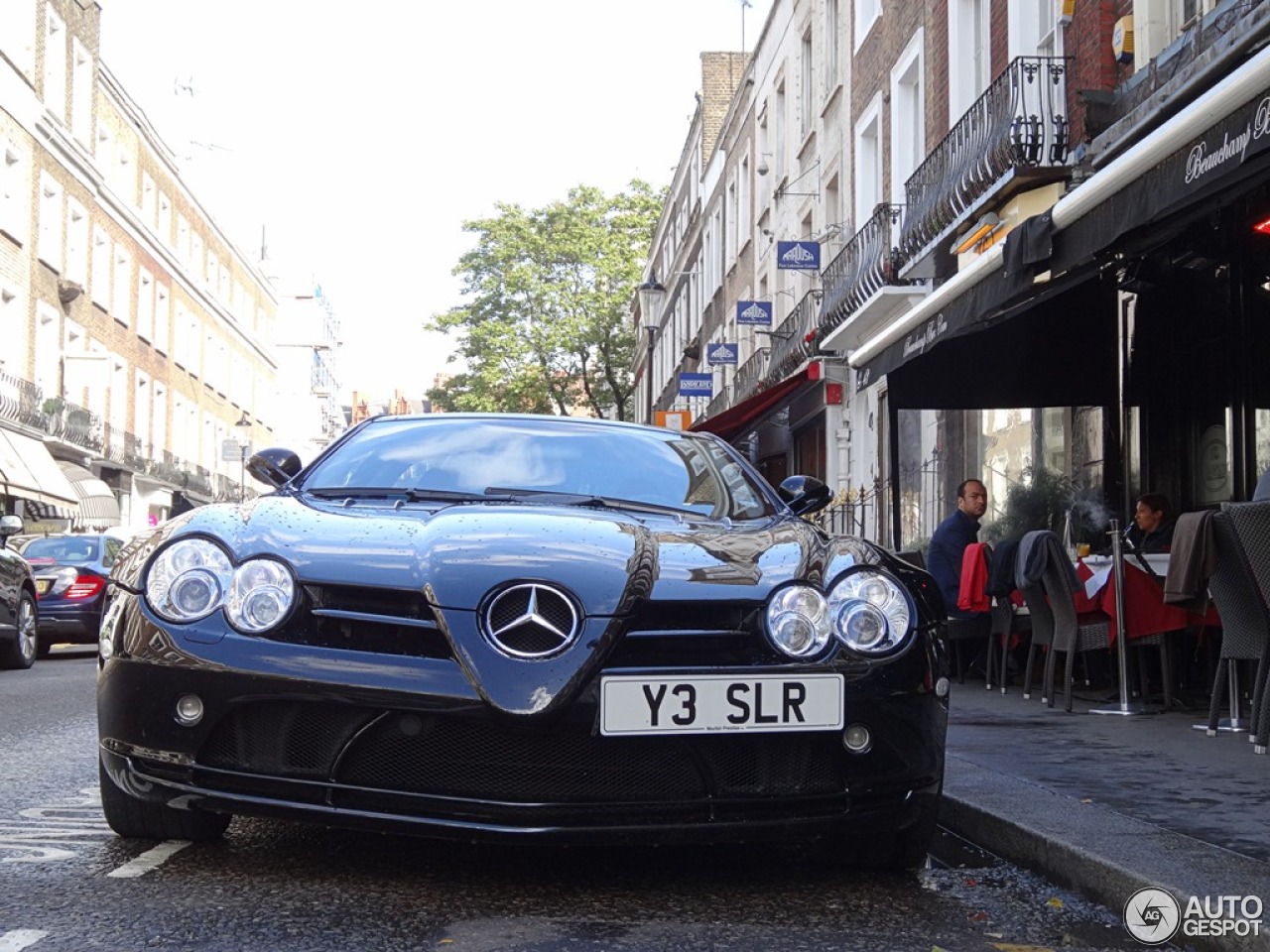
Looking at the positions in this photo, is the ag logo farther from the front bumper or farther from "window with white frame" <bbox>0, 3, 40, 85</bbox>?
"window with white frame" <bbox>0, 3, 40, 85</bbox>

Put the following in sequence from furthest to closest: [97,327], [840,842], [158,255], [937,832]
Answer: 1. [158,255]
2. [97,327]
3. [937,832]
4. [840,842]

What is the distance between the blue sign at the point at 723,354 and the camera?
33406 mm

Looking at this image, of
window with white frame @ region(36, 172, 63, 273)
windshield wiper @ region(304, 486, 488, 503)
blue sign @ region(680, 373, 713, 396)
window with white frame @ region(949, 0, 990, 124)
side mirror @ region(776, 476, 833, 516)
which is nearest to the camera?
windshield wiper @ region(304, 486, 488, 503)

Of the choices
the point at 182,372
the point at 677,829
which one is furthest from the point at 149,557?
the point at 182,372

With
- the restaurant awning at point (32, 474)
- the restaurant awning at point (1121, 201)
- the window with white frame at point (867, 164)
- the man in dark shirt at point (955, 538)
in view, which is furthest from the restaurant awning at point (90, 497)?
the restaurant awning at point (1121, 201)

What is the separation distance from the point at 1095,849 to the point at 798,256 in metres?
20.7

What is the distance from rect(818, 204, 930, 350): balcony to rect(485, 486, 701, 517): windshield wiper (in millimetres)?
13689

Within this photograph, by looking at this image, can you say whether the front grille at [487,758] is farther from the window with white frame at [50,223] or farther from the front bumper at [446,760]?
the window with white frame at [50,223]

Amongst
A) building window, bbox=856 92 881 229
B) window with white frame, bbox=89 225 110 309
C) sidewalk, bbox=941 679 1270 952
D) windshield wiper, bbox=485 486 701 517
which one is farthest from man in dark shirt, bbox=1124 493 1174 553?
window with white frame, bbox=89 225 110 309

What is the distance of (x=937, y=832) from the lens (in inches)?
201

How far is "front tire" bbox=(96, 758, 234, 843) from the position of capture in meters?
4.30

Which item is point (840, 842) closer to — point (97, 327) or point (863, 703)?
point (863, 703)

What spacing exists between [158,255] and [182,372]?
5.64 metres

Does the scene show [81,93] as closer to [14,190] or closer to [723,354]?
[14,190]
